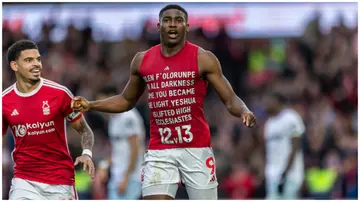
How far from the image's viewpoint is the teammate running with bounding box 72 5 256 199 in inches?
361

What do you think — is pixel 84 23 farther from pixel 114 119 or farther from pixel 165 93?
pixel 165 93

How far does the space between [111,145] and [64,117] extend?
22.3 ft

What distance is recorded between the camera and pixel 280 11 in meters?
19.8

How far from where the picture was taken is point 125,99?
31.6 ft

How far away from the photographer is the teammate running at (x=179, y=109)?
9172mm

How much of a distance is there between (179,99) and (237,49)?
32.7 ft

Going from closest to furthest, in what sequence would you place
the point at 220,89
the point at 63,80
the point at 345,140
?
the point at 220,89, the point at 345,140, the point at 63,80

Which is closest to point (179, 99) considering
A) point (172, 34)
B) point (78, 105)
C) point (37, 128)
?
point (172, 34)

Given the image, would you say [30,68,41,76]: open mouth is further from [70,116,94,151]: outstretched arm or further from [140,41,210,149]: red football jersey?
[140,41,210,149]: red football jersey

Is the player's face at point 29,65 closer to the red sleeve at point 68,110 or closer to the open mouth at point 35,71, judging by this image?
the open mouth at point 35,71

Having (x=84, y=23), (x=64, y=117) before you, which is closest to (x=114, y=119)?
(x=84, y=23)

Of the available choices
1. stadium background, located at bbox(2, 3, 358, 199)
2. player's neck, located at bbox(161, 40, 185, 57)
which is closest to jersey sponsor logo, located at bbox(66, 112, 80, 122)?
player's neck, located at bbox(161, 40, 185, 57)

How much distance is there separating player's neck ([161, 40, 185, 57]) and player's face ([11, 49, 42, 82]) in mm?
1319

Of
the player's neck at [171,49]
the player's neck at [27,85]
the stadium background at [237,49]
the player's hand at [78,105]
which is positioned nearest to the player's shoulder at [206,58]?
the player's neck at [171,49]
